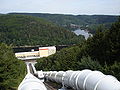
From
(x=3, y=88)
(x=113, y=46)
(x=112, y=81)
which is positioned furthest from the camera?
(x=3, y=88)

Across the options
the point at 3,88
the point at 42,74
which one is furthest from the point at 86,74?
the point at 42,74

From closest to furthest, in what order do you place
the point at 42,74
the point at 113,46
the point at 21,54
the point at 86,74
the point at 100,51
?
1. the point at 86,74
2. the point at 113,46
3. the point at 100,51
4. the point at 42,74
5. the point at 21,54

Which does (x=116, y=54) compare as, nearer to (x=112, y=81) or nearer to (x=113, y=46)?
(x=113, y=46)

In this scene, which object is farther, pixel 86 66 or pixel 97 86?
pixel 86 66

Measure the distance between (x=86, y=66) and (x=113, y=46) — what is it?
4808 mm

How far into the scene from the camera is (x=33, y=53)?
543 ft

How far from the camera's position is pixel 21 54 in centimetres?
16312

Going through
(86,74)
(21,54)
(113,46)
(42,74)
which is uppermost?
(86,74)

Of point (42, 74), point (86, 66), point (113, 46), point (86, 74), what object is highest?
point (86, 74)

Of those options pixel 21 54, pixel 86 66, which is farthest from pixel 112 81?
pixel 21 54

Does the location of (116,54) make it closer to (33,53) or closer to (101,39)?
(101,39)

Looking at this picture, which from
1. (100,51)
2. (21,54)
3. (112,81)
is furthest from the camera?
(21,54)

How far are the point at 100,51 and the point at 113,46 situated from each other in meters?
5.92

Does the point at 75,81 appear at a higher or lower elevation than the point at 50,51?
higher
